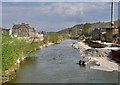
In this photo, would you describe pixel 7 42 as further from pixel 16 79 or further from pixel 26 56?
pixel 26 56

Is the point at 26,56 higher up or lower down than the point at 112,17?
lower down

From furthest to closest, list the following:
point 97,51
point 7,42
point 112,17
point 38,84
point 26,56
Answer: point 112,17 → point 97,51 → point 26,56 → point 7,42 → point 38,84

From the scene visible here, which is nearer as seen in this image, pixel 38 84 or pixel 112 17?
pixel 38 84

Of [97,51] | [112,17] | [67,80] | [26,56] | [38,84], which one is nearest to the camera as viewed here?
[38,84]

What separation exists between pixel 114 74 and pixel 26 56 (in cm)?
1815

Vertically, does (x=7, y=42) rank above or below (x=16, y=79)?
above

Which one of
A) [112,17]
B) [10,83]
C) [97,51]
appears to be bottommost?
[10,83]

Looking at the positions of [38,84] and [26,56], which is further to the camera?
[26,56]

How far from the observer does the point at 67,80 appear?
18.3m

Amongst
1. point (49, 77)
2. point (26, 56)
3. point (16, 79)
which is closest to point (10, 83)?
point (16, 79)

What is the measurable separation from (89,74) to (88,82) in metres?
3.15

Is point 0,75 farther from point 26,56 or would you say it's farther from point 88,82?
point 26,56

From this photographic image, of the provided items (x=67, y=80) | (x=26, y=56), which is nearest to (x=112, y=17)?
(x=26, y=56)

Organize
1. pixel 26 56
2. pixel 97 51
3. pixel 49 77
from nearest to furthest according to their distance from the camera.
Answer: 1. pixel 49 77
2. pixel 26 56
3. pixel 97 51
